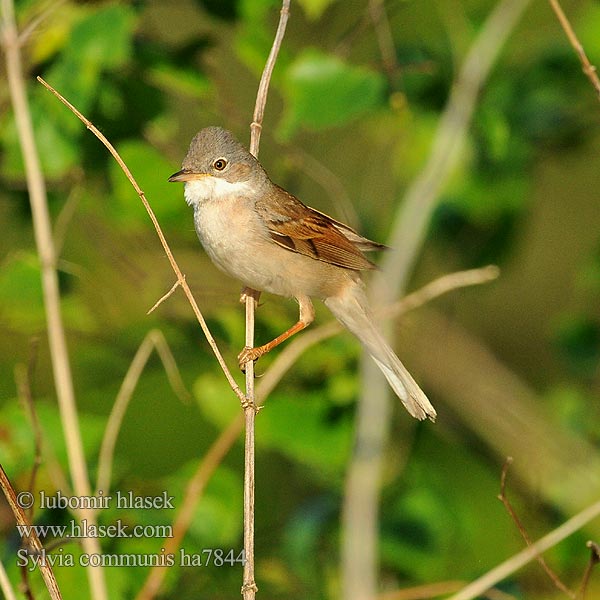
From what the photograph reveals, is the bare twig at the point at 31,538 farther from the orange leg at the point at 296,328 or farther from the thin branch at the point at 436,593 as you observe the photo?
the orange leg at the point at 296,328

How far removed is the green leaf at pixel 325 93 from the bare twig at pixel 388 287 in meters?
0.35

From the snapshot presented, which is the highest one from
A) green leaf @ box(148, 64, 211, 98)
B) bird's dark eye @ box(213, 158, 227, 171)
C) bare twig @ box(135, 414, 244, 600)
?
green leaf @ box(148, 64, 211, 98)

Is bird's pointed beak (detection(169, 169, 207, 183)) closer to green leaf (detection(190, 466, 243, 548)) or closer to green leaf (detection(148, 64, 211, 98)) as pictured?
green leaf (detection(148, 64, 211, 98))

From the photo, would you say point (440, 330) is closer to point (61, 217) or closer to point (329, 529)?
point (329, 529)

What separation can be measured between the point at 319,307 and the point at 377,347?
0.83 m

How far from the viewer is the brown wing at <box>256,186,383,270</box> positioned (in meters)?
4.08

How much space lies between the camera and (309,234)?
4180 mm

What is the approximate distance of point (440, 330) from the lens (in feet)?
18.2

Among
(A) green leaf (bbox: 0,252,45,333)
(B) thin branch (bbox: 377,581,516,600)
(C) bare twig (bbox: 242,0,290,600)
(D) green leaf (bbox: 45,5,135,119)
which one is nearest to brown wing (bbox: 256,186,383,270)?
(C) bare twig (bbox: 242,0,290,600)

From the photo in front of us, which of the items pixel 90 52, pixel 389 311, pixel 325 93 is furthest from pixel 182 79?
pixel 389 311

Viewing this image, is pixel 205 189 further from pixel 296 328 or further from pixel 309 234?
pixel 296 328

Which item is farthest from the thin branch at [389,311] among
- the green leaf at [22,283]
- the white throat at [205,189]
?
the green leaf at [22,283]

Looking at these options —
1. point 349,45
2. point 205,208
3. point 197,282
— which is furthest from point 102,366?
point 349,45

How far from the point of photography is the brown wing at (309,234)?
4.08 metres
